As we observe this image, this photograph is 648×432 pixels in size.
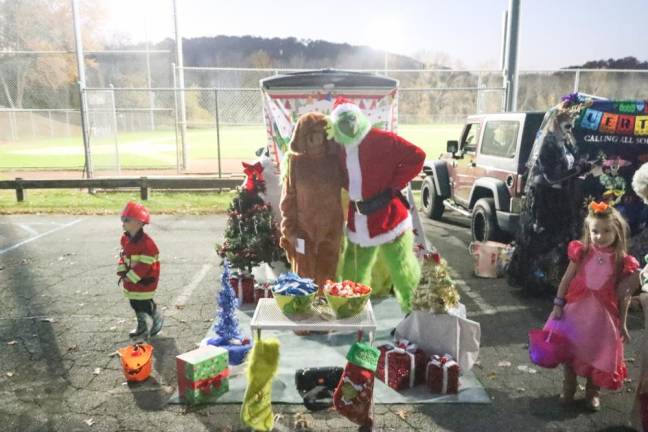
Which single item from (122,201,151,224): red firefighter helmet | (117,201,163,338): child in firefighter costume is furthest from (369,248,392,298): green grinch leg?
(122,201,151,224): red firefighter helmet

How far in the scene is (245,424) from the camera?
3.44 meters

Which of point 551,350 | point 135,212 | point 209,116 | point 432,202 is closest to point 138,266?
point 135,212

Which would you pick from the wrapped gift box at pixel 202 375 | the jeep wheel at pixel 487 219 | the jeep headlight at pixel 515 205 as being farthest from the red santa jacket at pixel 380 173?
the jeep wheel at pixel 487 219

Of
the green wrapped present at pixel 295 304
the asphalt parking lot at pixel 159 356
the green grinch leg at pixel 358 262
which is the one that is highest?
the green wrapped present at pixel 295 304

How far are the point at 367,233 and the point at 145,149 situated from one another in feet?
77.3

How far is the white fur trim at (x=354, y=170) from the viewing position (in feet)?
15.7

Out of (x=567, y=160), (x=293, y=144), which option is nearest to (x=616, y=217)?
(x=567, y=160)

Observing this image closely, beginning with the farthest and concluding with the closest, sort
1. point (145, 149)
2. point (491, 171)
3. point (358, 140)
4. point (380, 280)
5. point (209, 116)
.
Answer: point (145, 149) → point (209, 116) → point (491, 171) → point (380, 280) → point (358, 140)

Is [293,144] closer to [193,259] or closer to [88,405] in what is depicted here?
[88,405]

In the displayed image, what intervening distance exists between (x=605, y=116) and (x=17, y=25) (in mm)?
39054

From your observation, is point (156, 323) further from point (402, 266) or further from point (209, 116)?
point (209, 116)

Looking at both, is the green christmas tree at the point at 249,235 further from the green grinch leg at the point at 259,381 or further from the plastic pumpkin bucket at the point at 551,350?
the plastic pumpkin bucket at the point at 551,350

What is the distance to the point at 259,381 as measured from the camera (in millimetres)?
3262

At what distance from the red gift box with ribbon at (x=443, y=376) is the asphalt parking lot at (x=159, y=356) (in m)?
0.17
